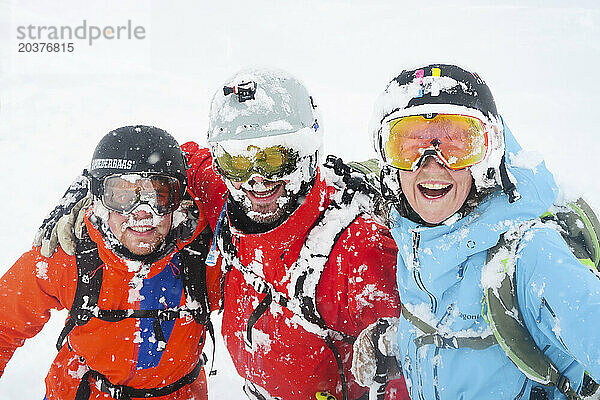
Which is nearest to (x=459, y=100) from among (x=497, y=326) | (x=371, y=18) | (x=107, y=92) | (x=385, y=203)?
(x=385, y=203)

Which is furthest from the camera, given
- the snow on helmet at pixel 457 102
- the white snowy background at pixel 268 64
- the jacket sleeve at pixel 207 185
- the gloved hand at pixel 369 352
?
the white snowy background at pixel 268 64

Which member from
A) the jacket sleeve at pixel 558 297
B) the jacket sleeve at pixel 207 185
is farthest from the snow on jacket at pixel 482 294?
the jacket sleeve at pixel 207 185

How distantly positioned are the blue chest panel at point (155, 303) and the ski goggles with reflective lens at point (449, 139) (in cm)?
193

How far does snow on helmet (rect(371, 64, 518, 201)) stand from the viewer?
7.86 feet

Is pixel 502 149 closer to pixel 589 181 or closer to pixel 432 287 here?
pixel 432 287

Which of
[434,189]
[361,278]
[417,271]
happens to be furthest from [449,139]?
[361,278]

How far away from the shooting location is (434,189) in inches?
99.2

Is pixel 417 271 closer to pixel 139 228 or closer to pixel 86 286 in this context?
pixel 139 228

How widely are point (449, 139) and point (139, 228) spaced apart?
2.10m

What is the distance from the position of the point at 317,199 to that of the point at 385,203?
53 centimetres

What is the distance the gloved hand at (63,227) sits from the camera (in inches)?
142

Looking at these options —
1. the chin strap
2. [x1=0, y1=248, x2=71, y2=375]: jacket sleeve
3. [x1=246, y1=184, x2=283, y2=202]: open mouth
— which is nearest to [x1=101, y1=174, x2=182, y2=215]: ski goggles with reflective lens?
[x1=0, y1=248, x2=71, y2=375]: jacket sleeve

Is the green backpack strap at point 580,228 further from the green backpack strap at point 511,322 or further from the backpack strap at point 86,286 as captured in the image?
the backpack strap at point 86,286

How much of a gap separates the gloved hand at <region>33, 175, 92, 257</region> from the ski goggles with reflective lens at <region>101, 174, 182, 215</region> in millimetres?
305
